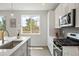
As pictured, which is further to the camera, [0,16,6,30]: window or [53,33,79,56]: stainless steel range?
[53,33,79,56]: stainless steel range

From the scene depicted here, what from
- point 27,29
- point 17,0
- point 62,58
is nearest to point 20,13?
point 27,29

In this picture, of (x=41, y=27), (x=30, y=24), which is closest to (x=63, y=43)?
(x=41, y=27)

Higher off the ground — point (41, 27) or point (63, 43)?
point (41, 27)

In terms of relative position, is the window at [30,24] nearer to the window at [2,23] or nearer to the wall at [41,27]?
the wall at [41,27]

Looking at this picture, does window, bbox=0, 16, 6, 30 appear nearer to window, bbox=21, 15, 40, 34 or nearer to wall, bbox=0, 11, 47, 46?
wall, bbox=0, 11, 47, 46

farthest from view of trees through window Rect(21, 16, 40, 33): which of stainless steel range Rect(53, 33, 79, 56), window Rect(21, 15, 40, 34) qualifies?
stainless steel range Rect(53, 33, 79, 56)

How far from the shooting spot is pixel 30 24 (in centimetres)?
195

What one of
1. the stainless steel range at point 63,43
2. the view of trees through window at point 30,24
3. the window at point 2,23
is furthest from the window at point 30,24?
the stainless steel range at point 63,43

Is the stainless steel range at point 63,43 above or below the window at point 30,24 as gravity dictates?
below

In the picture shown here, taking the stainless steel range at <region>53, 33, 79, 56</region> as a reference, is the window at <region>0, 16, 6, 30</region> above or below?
above

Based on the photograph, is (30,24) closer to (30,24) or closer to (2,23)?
(30,24)

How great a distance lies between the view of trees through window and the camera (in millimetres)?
1944

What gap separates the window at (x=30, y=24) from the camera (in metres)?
1.95

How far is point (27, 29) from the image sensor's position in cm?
198
